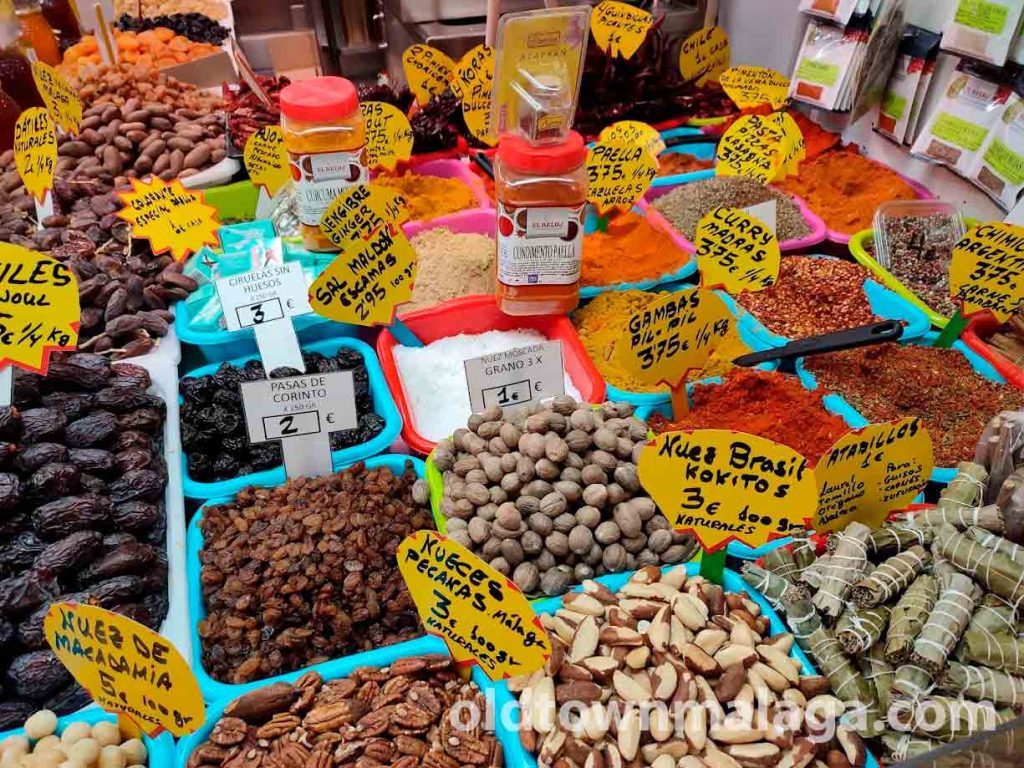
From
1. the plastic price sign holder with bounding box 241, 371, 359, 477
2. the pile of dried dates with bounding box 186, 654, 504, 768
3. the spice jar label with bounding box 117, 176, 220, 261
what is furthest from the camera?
the spice jar label with bounding box 117, 176, 220, 261

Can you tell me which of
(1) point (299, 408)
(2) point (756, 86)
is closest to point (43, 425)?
(1) point (299, 408)

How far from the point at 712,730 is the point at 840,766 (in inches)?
7.5

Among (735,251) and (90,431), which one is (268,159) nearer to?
(90,431)

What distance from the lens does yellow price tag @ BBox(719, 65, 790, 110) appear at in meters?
2.89

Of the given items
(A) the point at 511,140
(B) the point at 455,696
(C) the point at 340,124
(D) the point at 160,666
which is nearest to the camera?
(D) the point at 160,666

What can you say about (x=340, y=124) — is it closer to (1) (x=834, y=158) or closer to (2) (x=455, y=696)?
(2) (x=455, y=696)

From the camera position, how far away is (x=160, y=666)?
40.6 inches

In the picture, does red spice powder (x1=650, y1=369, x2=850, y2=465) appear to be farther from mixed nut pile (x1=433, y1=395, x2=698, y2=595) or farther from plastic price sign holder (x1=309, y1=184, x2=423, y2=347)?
plastic price sign holder (x1=309, y1=184, x2=423, y2=347)

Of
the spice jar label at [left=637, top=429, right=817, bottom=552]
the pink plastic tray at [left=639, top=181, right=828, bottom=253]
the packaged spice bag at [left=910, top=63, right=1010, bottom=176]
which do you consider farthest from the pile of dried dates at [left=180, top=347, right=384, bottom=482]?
the packaged spice bag at [left=910, top=63, right=1010, bottom=176]

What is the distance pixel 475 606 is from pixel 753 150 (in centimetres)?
192

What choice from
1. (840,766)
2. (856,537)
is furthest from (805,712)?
(856,537)

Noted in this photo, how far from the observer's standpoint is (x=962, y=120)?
2.38 metres

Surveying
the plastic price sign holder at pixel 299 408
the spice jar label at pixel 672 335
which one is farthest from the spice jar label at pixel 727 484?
Result: the plastic price sign holder at pixel 299 408

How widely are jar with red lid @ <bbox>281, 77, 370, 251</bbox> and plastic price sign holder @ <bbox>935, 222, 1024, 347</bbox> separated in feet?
5.14
